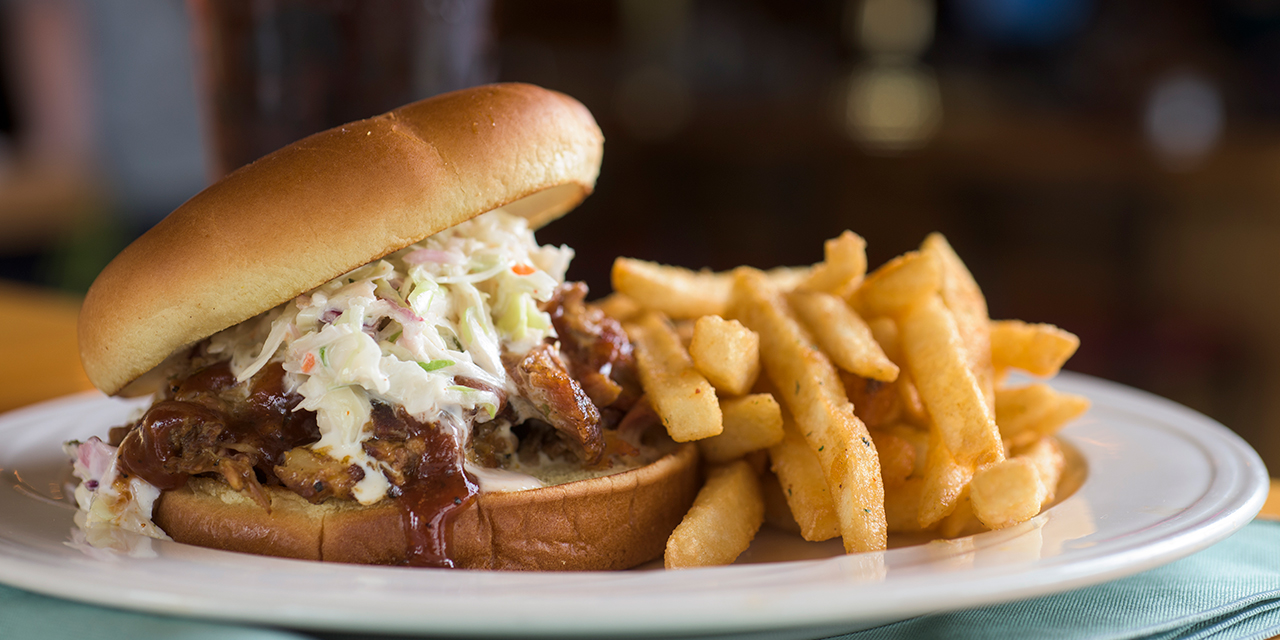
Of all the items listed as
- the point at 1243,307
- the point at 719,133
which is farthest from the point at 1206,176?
the point at 719,133

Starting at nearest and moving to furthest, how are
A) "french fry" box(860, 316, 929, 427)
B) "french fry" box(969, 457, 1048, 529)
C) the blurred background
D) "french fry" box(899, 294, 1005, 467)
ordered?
1. "french fry" box(969, 457, 1048, 529)
2. "french fry" box(899, 294, 1005, 467)
3. "french fry" box(860, 316, 929, 427)
4. the blurred background

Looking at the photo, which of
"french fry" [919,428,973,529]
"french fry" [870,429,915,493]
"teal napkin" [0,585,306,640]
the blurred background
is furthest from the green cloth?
the blurred background

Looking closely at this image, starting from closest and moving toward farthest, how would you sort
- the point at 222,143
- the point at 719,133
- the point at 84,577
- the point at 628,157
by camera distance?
the point at 84,577
the point at 222,143
the point at 719,133
the point at 628,157

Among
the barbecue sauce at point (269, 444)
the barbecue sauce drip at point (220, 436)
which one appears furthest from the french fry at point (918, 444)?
the barbecue sauce drip at point (220, 436)

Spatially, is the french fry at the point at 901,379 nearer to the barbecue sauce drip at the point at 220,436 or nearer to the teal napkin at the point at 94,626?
the barbecue sauce drip at the point at 220,436

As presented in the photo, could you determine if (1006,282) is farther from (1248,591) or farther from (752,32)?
(1248,591)

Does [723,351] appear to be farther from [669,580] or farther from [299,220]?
[299,220]

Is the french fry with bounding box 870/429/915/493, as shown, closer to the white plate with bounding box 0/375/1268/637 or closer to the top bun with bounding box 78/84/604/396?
the white plate with bounding box 0/375/1268/637
